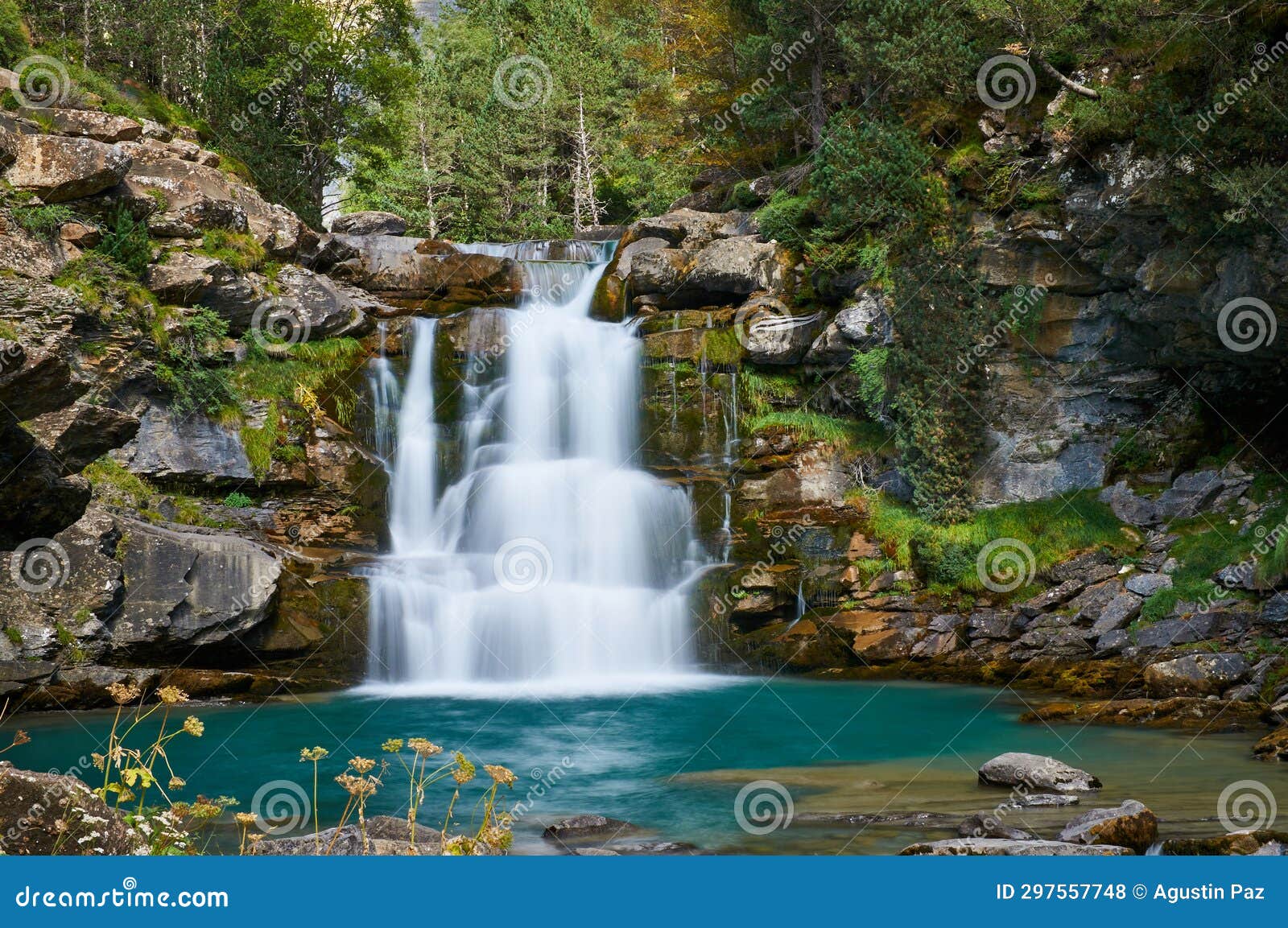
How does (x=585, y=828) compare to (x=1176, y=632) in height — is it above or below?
below

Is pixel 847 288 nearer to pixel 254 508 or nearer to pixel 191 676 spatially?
pixel 254 508

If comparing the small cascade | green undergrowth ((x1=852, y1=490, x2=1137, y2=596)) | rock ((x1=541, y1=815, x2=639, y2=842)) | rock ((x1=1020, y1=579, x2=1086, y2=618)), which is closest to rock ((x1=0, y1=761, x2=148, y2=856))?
rock ((x1=541, y1=815, x2=639, y2=842))

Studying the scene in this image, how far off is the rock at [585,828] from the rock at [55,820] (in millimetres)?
4045

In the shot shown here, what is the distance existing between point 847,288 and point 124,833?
16999 mm

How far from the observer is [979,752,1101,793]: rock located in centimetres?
900

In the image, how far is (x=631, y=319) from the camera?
70.9ft

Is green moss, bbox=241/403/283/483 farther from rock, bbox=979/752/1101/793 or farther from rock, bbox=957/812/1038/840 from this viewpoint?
rock, bbox=957/812/1038/840

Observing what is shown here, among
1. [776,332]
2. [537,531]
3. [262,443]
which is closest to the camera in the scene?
[537,531]

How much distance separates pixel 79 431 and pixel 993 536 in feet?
45.1

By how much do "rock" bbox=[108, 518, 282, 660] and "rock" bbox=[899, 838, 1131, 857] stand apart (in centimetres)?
1148

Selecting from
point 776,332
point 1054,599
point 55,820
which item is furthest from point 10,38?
point 1054,599

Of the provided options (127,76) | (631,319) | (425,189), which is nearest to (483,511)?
(631,319)

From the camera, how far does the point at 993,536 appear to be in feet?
56.9

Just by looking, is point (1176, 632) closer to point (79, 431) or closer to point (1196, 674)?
point (1196, 674)
